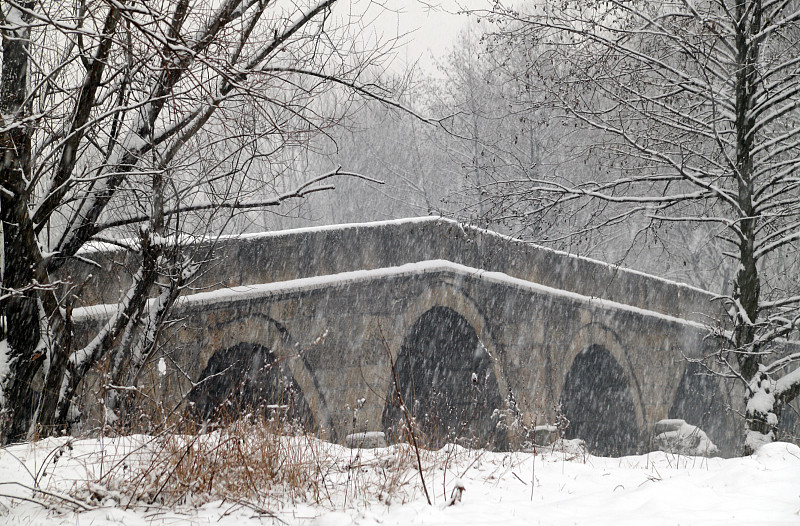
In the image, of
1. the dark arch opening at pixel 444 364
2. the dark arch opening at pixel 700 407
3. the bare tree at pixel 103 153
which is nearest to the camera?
the bare tree at pixel 103 153

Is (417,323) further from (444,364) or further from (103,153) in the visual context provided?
(103,153)

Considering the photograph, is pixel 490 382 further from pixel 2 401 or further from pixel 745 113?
pixel 2 401

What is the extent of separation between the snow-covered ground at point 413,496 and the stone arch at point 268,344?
4.39 m

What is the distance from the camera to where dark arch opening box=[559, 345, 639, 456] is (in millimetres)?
15195

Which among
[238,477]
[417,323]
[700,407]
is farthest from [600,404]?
[238,477]

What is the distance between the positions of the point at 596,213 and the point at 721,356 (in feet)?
5.53

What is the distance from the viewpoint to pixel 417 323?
12016 millimetres

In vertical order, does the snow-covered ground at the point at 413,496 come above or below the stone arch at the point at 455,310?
below

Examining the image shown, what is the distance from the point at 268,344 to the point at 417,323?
144 inches

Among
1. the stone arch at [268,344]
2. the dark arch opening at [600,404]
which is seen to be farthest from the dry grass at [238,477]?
the dark arch opening at [600,404]

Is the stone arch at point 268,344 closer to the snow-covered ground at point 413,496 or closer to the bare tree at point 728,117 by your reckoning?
the bare tree at point 728,117

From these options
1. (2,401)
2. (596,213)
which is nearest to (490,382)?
(596,213)

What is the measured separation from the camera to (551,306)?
12172 millimetres

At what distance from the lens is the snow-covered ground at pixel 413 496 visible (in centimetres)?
297
